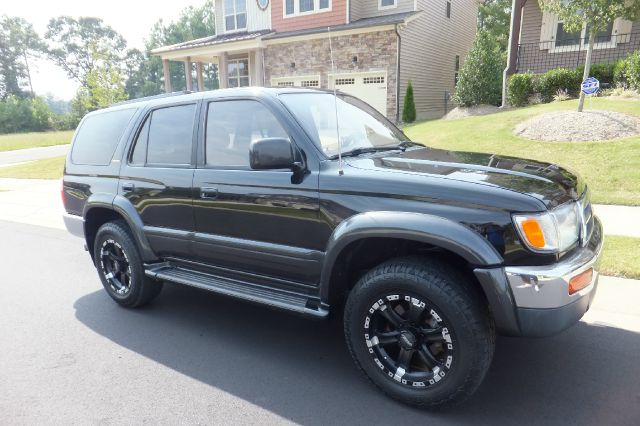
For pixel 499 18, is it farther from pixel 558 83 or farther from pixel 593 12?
pixel 593 12

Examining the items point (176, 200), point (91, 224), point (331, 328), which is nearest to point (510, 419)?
point (331, 328)

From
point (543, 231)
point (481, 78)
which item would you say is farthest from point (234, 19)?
point (543, 231)

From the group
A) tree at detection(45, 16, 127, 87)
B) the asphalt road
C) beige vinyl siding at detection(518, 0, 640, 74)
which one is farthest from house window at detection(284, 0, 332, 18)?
tree at detection(45, 16, 127, 87)

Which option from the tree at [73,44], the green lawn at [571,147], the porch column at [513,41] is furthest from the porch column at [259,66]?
the tree at [73,44]

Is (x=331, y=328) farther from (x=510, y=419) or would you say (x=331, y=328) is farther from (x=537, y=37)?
(x=537, y=37)

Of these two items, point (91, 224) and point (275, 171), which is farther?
point (91, 224)

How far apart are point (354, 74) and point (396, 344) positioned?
16.7 metres

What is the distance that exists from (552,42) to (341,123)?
1592 centimetres

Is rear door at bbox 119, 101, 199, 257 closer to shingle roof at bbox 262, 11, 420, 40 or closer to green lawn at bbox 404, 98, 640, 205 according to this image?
green lawn at bbox 404, 98, 640, 205

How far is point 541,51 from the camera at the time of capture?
16578mm

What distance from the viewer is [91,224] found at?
464 centimetres

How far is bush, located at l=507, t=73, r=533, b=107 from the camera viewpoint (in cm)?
1445

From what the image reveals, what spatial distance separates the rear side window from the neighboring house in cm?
1450

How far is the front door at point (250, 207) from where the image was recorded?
10.1 ft
